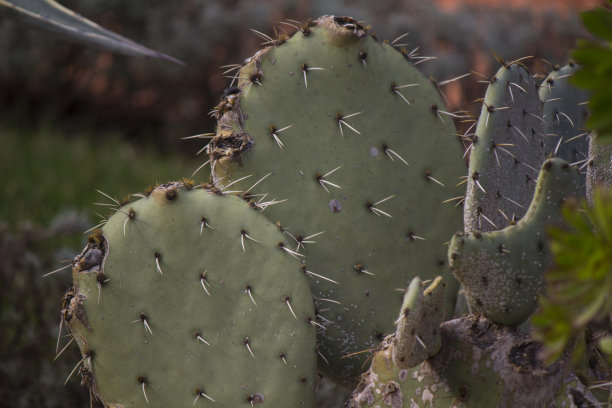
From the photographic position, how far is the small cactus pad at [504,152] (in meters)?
1.43

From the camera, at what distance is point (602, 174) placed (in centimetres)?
150

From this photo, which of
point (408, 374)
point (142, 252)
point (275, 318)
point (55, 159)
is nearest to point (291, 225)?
point (275, 318)

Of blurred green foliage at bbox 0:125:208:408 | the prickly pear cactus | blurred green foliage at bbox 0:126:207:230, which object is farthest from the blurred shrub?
the prickly pear cactus

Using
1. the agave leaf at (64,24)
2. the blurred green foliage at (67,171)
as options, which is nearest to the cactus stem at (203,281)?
the agave leaf at (64,24)

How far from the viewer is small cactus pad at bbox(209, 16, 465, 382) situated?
66.0 inches

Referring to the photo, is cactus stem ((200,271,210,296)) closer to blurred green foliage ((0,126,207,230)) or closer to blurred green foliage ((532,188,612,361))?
blurred green foliage ((532,188,612,361))

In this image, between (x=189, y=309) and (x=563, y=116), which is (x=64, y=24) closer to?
(x=189, y=309)

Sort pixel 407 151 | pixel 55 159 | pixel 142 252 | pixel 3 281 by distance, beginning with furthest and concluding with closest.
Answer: pixel 55 159 → pixel 3 281 → pixel 407 151 → pixel 142 252

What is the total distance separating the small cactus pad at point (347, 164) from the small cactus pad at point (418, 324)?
0.44 meters

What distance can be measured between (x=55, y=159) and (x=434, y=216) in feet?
12.5

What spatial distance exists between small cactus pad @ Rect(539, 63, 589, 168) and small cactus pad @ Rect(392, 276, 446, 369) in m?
0.69

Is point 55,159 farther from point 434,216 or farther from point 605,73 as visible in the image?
point 605,73

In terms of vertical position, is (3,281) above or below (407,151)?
below

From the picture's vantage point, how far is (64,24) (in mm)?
2098
